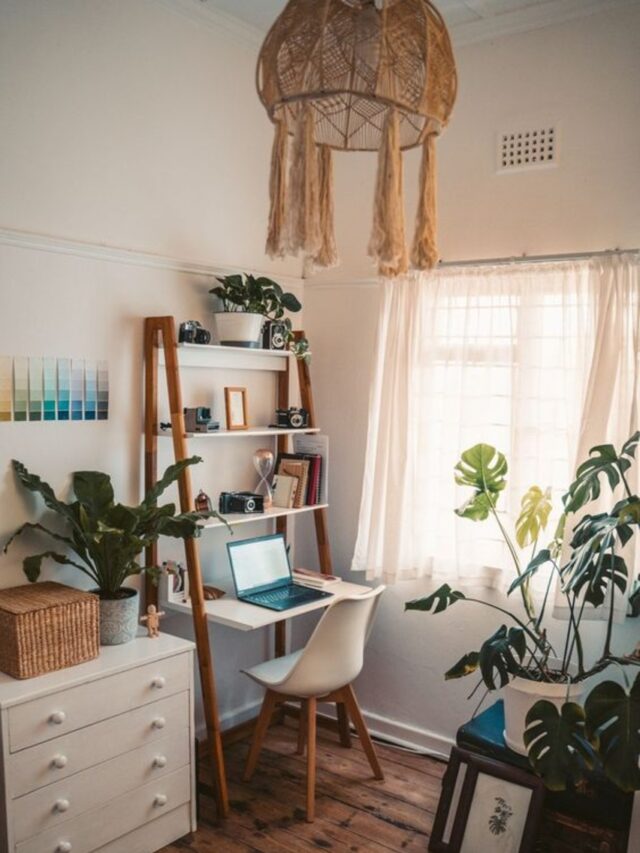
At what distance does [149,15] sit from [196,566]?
2.17 metres

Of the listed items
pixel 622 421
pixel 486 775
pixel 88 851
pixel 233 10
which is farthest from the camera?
pixel 233 10

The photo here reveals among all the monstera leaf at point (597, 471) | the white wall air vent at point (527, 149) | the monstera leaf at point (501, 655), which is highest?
the white wall air vent at point (527, 149)

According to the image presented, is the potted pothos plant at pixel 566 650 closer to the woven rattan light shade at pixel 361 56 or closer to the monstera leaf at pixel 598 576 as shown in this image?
the monstera leaf at pixel 598 576

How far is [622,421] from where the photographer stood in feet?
9.85

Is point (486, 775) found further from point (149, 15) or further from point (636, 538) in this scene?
point (149, 15)

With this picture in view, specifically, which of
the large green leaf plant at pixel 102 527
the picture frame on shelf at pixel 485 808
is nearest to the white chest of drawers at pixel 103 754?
the large green leaf plant at pixel 102 527

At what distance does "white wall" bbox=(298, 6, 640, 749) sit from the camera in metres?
3.08

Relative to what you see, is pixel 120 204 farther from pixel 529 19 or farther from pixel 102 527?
pixel 529 19

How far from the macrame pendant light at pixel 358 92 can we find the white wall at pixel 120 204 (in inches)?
52.9

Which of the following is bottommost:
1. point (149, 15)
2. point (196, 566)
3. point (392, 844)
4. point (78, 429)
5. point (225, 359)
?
point (392, 844)

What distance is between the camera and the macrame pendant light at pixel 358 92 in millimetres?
1678

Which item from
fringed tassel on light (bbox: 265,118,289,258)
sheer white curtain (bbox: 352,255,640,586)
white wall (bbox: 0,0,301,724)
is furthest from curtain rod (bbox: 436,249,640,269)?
fringed tassel on light (bbox: 265,118,289,258)

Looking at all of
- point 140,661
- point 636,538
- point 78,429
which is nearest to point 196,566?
point 140,661

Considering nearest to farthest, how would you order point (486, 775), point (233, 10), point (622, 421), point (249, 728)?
1. point (486, 775)
2. point (622, 421)
3. point (233, 10)
4. point (249, 728)
